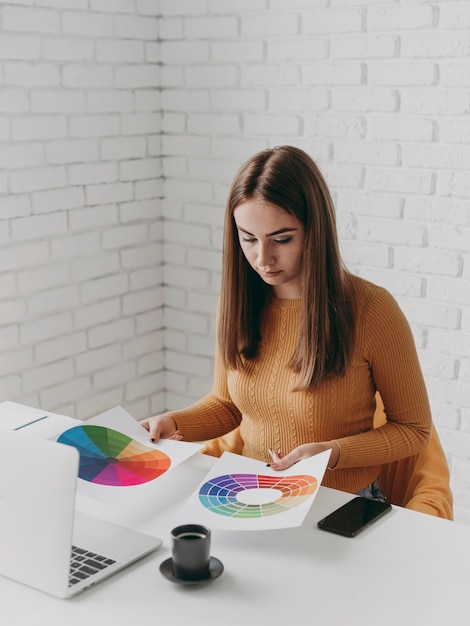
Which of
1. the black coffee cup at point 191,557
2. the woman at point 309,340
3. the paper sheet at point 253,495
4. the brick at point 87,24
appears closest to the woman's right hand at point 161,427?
the woman at point 309,340

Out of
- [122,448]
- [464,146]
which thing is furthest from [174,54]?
[122,448]

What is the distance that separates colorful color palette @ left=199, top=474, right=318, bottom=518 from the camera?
145 centimetres

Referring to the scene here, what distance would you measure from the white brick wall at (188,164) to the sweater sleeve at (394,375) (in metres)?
0.87

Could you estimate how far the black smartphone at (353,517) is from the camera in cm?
146

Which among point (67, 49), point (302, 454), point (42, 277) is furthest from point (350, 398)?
point (67, 49)

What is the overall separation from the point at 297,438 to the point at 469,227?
1.01m

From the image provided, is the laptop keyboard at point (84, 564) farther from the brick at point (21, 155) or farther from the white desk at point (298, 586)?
the brick at point (21, 155)

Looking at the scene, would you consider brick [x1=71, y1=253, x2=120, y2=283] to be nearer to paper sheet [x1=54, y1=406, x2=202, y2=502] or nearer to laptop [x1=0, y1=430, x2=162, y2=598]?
paper sheet [x1=54, y1=406, x2=202, y2=502]

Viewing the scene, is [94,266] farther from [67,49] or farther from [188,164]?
[67,49]

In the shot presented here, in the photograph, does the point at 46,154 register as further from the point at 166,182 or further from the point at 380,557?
the point at 380,557

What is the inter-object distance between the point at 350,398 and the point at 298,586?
0.61 meters

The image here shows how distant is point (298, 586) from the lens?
50.8 inches

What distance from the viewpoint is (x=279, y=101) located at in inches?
113

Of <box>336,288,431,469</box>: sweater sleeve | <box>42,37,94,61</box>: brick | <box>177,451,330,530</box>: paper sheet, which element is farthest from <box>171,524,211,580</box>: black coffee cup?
<box>42,37,94,61</box>: brick
